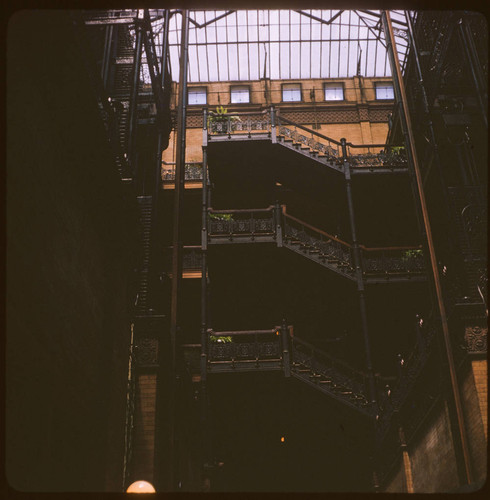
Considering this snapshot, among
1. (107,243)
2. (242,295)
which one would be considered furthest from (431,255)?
(242,295)

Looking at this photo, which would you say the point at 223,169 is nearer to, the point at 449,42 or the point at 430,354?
the point at 449,42

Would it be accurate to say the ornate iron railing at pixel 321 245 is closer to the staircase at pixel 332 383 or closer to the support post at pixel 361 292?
the support post at pixel 361 292

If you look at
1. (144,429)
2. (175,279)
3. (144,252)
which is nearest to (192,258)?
(144,252)

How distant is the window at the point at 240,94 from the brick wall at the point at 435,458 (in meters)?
19.0

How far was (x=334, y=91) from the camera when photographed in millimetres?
27578

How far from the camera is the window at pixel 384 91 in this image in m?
27.3

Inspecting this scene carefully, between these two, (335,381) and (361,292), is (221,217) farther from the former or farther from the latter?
(335,381)

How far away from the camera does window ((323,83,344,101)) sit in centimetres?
2731

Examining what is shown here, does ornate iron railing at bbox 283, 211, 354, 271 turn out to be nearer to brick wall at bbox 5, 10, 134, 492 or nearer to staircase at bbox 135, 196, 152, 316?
staircase at bbox 135, 196, 152, 316

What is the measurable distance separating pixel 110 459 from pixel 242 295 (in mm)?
10445

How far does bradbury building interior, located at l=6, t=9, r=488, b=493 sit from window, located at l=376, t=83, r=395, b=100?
94 millimetres

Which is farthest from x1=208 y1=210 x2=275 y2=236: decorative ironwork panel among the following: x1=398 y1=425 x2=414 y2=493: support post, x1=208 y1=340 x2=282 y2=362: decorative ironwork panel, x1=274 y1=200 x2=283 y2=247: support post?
x1=398 y1=425 x2=414 y2=493: support post

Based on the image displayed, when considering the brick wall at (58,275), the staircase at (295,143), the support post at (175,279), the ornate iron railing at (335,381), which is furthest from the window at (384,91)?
the brick wall at (58,275)

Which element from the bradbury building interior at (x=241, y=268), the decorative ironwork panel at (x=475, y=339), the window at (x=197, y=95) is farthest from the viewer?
the window at (x=197, y=95)
